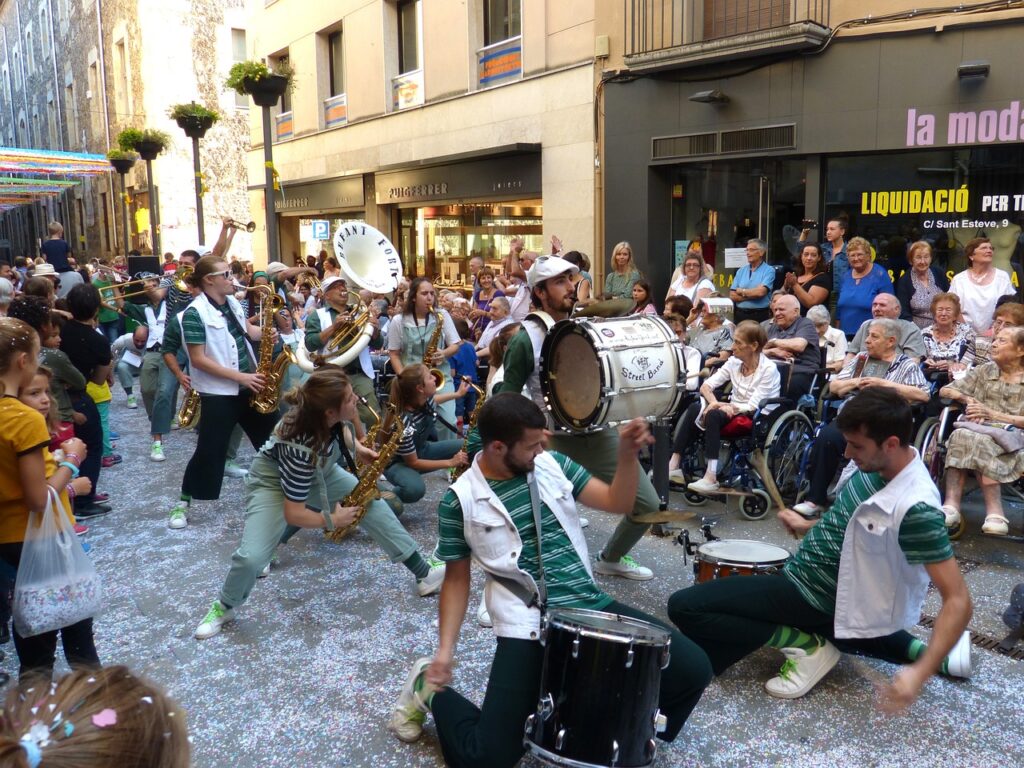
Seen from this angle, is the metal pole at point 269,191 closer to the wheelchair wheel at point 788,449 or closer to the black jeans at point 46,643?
the wheelchair wheel at point 788,449

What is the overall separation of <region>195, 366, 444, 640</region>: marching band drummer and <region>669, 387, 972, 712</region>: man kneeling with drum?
1806mm

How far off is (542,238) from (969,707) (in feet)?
35.4

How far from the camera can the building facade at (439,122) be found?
41.4 ft

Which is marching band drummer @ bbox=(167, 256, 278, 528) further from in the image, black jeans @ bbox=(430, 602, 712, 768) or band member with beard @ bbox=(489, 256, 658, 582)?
black jeans @ bbox=(430, 602, 712, 768)

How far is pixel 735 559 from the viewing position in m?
Result: 3.90

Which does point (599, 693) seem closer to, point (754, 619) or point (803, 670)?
point (754, 619)

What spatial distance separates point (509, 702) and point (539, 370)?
73.4 inches

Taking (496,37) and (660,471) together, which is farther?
(496,37)

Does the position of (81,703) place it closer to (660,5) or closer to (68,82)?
(660,5)

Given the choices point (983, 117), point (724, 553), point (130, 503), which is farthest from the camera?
point (983, 117)

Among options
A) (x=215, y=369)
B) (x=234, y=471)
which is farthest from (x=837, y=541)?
(x=234, y=471)

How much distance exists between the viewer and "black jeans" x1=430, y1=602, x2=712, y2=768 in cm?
285

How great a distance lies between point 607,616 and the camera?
2881mm

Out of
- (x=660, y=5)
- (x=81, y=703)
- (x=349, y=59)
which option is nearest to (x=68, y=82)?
(x=349, y=59)
